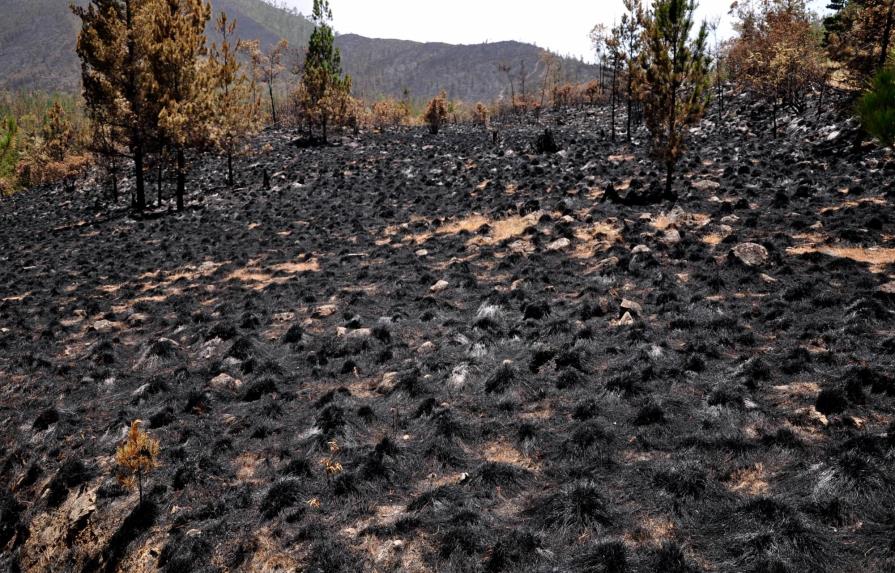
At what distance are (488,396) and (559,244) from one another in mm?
9874

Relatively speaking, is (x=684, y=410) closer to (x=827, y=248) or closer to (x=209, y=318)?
(x=827, y=248)

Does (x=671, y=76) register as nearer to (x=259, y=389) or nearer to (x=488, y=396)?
(x=488, y=396)

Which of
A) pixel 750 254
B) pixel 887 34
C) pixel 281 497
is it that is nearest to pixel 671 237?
pixel 750 254

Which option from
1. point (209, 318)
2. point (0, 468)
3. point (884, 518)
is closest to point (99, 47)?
point (209, 318)

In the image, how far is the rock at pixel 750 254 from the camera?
13.7m

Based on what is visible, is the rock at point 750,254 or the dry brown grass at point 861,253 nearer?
the dry brown grass at point 861,253

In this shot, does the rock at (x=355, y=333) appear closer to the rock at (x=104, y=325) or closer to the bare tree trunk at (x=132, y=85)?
the rock at (x=104, y=325)

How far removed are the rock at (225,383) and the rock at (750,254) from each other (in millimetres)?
13540

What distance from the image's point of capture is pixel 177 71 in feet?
95.1

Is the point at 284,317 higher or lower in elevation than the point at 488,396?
higher

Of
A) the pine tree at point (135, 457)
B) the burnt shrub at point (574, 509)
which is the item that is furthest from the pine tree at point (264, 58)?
the burnt shrub at point (574, 509)

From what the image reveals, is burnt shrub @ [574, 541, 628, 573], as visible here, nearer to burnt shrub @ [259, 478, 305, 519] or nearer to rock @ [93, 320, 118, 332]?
burnt shrub @ [259, 478, 305, 519]

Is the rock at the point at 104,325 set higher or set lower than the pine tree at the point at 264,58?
lower

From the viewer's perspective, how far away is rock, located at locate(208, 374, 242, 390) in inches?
413
